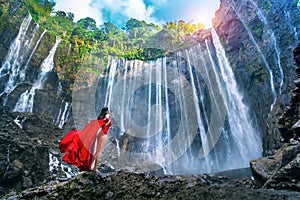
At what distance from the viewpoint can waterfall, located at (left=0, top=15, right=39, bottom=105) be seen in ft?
54.9

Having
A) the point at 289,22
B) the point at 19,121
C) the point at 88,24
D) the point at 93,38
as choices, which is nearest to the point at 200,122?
the point at 289,22

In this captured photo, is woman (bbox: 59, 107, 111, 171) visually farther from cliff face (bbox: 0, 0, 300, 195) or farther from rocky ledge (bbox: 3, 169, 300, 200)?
cliff face (bbox: 0, 0, 300, 195)

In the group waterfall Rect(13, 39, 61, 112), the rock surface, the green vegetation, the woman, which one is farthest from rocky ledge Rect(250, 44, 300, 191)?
→ the green vegetation

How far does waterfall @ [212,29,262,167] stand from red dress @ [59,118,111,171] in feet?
57.6

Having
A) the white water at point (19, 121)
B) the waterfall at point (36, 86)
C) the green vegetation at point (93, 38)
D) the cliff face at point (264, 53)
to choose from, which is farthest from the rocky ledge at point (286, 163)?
the green vegetation at point (93, 38)

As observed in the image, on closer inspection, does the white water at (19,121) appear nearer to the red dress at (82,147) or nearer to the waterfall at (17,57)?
the waterfall at (17,57)

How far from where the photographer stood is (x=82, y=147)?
3584 millimetres

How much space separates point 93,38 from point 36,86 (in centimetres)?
1180

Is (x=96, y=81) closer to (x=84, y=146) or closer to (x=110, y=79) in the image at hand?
(x=110, y=79)

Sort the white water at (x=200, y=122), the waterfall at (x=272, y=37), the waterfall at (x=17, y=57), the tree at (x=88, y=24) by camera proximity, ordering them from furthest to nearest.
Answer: the tree at (x=88, y=24), the white water at (x=200, y=122), the waterfall at (x=17, y=57), the waterfall at (x=272, y=37)

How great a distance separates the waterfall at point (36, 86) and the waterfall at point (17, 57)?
3.38ft

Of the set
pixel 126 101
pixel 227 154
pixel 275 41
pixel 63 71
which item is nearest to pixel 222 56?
pixel 275 41

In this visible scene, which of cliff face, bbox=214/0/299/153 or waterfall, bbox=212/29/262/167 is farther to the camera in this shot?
waterfall, bbox=212/29/262/167

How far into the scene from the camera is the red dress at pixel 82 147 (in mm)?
3525
